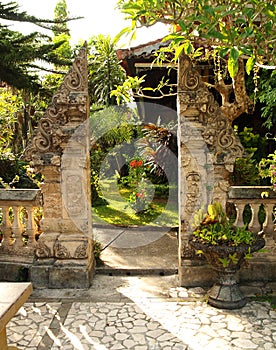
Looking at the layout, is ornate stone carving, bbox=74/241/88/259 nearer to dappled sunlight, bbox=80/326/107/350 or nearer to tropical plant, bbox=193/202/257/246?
dappled sunlight, bbox=80/326/107/350

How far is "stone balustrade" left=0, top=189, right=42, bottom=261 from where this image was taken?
16.5 ft

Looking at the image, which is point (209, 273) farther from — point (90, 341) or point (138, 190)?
point (138, 190)

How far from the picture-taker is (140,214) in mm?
9453

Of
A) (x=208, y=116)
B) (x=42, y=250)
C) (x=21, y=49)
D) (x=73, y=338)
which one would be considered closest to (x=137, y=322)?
(x=73, y=338)

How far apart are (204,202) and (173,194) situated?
17.9 ft

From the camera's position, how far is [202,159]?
4.82 metres

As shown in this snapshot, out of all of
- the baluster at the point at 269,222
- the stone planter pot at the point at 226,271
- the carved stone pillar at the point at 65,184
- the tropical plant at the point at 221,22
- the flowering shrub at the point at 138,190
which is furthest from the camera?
the flowering shrub at the point at 138,190

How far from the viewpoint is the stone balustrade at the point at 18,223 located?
5.04 m

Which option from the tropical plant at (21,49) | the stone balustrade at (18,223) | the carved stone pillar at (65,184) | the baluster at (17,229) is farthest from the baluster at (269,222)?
the tropical plant at (21,49)

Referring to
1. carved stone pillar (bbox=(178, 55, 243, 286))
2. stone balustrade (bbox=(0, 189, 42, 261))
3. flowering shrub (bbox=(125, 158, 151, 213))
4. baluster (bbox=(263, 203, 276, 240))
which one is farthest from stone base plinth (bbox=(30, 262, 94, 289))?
flowering shrub (bbox=(125, 158, 151, 213))

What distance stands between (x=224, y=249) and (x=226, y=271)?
345 mm

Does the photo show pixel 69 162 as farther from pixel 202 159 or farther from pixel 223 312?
pixel 223 312

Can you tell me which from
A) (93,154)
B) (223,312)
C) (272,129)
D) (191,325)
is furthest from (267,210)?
(93,154)

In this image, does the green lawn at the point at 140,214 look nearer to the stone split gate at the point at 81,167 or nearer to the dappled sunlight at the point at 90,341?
the stone split gate at the point at 81,167
